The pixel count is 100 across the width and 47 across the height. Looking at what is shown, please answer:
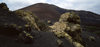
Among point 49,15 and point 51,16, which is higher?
point 49,15

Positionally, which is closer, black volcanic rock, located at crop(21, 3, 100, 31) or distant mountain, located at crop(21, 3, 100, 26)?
black volcanic rock, located at crop(21, 3, 100, 31)

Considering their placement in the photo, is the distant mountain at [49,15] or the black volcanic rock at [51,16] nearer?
the black volcanic rock at [51,16]

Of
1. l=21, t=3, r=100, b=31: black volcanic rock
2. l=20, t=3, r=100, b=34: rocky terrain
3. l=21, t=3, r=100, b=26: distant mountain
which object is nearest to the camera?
l=20, t=3, r=100, b=34: rocky terrain

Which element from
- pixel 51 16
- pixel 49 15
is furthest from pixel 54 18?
pixel 49 15

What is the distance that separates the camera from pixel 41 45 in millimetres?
8992

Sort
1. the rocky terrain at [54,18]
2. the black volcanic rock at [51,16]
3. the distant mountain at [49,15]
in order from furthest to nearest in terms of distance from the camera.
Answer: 1. the distant mountain at [49,15]
2. the black volcanic rock at [51,16]
3. the rocky terrain at [54,18]

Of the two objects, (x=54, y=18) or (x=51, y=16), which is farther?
(x=51, y=16)

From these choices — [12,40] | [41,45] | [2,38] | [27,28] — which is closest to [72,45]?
[41,45]

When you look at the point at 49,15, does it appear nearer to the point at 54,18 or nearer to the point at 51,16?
the point at 51,16

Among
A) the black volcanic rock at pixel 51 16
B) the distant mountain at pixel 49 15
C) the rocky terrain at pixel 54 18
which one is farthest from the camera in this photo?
the distant mountain at pixel 49 15

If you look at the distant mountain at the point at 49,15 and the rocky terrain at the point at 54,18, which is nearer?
the rocky terrain at the point at 54,18

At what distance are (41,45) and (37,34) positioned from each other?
134cm

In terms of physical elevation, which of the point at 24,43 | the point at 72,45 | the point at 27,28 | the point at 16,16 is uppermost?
the point at 16,16

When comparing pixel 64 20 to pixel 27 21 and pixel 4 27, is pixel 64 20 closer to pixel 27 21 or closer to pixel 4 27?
pixel 27 21
